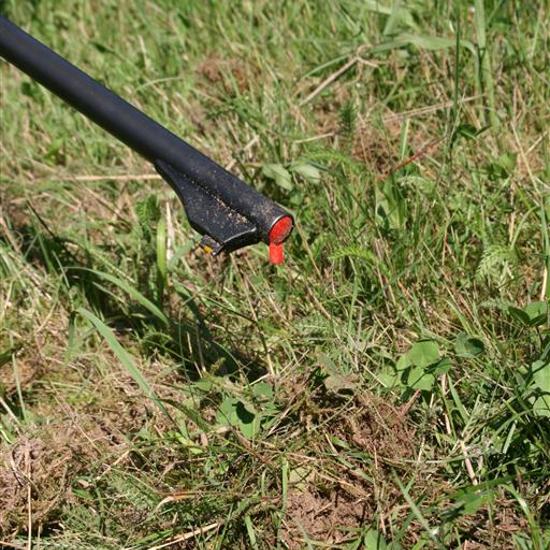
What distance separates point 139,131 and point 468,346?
0.85 m

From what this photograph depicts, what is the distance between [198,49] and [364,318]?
4.98ft

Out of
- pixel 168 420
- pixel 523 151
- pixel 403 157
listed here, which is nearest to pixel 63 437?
pixel 168 420

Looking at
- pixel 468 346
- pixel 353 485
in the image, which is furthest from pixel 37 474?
pixel 468 346

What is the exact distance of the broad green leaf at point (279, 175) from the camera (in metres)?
2.79

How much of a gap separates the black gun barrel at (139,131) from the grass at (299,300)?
433 millimetres

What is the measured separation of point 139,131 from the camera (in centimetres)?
208

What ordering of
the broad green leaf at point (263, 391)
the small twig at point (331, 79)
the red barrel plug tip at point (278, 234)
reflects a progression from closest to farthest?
the red barrel plug tip at point (278, 234), the broad green leaf at point (263, 391), the small twig at point (331, 79)

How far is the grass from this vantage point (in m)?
2.12

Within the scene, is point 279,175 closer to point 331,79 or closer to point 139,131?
point 331,79

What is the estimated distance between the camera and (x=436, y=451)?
2166mm

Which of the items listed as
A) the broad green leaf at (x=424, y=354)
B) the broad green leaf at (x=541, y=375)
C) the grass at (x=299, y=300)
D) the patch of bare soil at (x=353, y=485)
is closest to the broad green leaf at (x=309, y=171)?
the grass at (x=299, y=300)

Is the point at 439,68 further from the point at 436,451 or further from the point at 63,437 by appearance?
the point at 63,437

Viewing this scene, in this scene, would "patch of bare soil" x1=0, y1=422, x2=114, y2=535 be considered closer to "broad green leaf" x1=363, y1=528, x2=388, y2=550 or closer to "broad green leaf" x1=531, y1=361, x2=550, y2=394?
"broad green leaf" x1=363, y1=528, x2=388, y2=550

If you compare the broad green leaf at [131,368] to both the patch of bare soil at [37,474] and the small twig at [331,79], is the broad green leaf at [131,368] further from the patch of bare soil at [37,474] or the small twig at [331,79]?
the small twig at [331,79]
